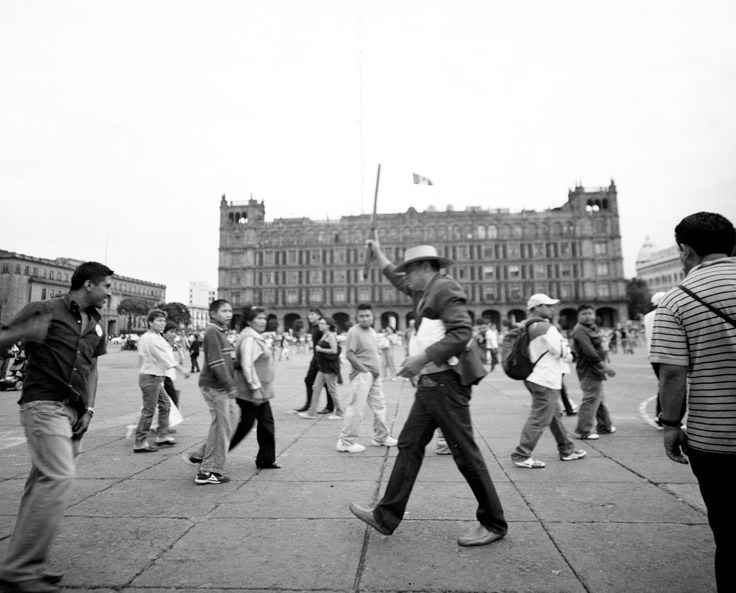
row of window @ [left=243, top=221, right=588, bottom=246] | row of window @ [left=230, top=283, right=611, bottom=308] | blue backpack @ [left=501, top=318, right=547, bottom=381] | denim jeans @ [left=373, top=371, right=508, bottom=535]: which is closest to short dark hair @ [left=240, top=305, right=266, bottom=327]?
denim jeans @ [left=373, top=371, right=508, bottom=535]

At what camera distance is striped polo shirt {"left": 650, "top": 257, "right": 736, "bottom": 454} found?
2018 mm

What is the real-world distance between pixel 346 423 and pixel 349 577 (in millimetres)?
2894

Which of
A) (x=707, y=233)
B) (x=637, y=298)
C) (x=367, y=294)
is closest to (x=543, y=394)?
(x=707, y=233)

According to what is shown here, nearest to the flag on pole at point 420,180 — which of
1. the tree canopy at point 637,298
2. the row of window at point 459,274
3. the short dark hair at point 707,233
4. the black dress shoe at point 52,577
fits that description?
the short dark hair at point 707,233

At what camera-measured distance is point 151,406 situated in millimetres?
5562

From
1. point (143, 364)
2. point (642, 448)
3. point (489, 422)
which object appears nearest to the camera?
point (642, 448)

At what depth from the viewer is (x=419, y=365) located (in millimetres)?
2900

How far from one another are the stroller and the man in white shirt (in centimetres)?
1161

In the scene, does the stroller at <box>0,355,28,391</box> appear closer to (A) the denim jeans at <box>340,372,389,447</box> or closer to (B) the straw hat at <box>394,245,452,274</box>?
(A) the denim jeans at <box>340,372,389,447</box>

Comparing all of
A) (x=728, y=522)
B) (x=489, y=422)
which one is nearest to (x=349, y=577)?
(x=728, y=522)

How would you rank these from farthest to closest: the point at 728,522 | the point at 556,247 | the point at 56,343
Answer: the point at 556,247 < the point at 56,343 < the point at 728,522

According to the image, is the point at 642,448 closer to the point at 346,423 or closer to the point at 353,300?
the point at 346,423

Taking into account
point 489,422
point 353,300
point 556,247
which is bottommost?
point 489,422

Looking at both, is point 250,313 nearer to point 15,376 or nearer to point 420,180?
point 420,180
